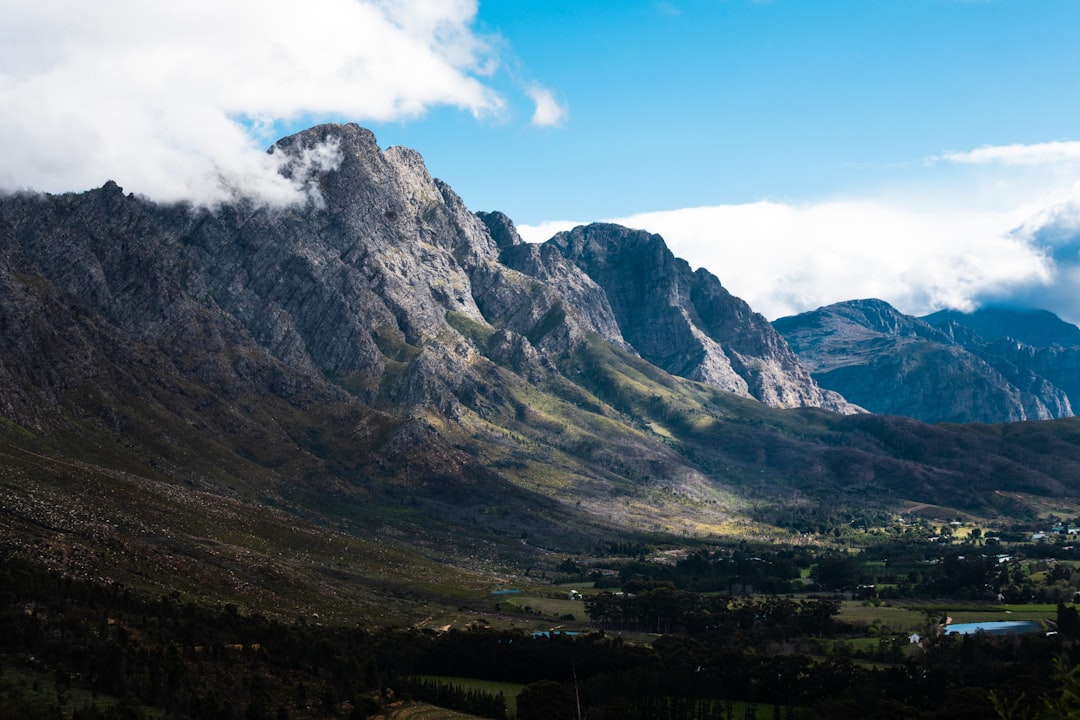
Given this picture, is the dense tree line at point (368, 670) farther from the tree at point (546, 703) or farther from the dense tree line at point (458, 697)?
the dense tree line at point (458, 697)

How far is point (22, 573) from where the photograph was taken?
15688 centimetres

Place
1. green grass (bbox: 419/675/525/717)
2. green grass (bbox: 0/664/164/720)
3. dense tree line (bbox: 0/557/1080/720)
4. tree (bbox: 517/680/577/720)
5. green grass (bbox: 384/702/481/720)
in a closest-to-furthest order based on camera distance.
A: green grass (bbox: 0/664/164/720)
dense tree line (bbox: 0/557/1080/720)
green grass (bbox: 384/702/481/720)
tree (bbox: 517/680/577/720)
green grass (bbox: 419/675/525/717)

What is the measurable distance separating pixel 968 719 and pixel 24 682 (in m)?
122

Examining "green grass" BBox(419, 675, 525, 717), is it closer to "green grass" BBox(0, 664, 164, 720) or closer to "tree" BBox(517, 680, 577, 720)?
"tree" BBox(517, 680, 577, 720)

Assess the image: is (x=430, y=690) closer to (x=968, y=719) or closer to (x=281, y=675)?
(x=281, y=675)

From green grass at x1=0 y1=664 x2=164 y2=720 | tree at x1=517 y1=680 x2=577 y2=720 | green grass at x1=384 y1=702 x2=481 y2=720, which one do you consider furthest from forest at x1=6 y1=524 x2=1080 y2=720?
green grass at x1=384 y1=702 x2=481 y2=720

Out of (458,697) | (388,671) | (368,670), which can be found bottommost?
(458,697)

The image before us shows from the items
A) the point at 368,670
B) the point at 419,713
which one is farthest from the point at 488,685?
the point at 419,713

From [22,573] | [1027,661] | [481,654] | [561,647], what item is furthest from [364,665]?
[1027,661]

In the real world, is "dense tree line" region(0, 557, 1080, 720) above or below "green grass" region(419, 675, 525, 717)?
above

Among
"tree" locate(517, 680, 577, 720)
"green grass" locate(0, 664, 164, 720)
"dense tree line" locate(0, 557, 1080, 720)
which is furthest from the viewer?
"tree" locate(517, 680, 577, 720)

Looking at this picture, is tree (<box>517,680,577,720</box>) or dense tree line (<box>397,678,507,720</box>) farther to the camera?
dense tree line (<box>397,678,507,720</box>)

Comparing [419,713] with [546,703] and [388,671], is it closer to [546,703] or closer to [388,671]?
[546,703]

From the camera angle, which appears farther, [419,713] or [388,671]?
[388,671]
